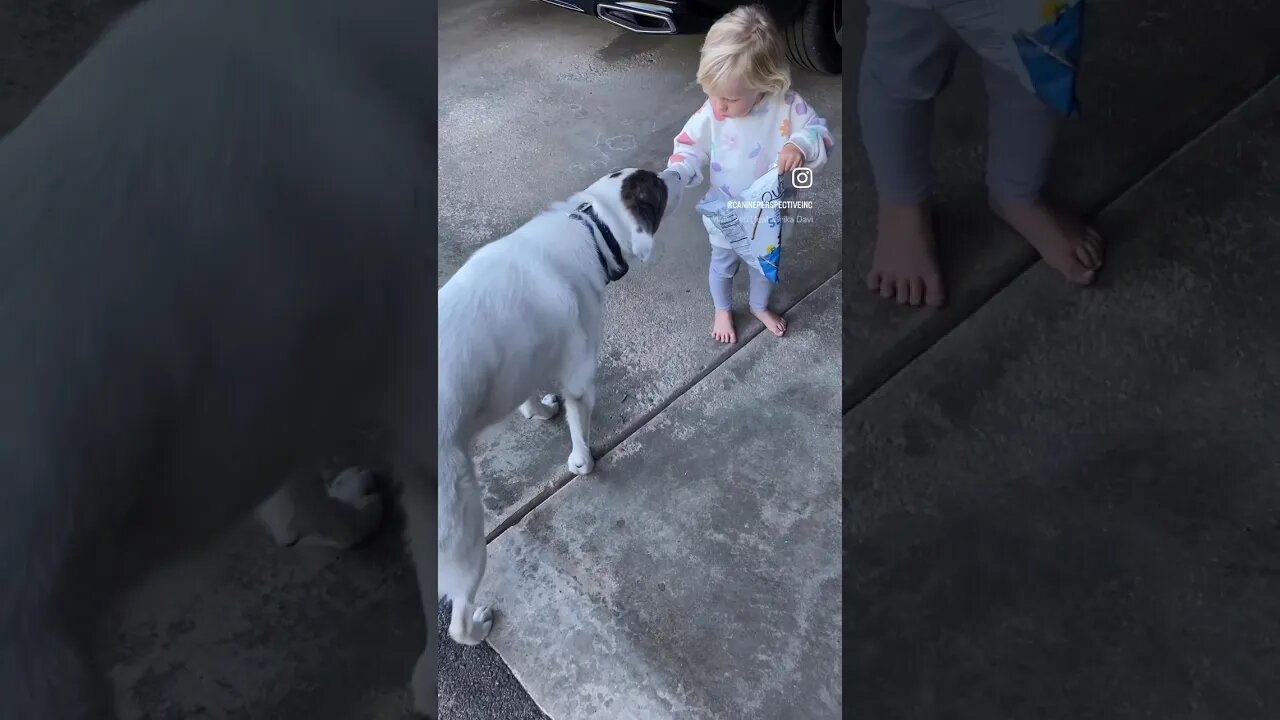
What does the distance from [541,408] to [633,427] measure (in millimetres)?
313

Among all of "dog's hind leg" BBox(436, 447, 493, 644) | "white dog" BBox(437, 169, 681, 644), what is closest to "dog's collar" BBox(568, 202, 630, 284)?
"white dog" BBox(437, 169, 681, 644)

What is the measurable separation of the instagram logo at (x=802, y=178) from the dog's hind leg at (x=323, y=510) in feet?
2.04

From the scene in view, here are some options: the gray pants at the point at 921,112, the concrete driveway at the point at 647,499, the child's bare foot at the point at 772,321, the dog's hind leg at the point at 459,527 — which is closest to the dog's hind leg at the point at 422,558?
the dog's hind leg at the point at 459,527

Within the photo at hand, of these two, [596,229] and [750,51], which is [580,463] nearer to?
[596,229]

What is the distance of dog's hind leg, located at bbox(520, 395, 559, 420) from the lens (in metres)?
1.11

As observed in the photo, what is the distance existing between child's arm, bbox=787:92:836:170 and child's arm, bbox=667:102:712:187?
9cm

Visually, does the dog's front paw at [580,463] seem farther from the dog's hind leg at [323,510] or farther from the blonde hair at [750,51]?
Answer: the blonde hair at [750,51]

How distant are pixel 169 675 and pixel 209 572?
13 centimetres

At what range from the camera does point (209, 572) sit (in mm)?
887

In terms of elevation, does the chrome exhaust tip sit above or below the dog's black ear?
above

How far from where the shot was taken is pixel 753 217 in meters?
0.82

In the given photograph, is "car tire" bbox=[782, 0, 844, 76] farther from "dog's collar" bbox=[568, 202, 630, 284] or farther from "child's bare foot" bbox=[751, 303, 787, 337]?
"child's bare foot" bbox=[751, 303, 787, 337]

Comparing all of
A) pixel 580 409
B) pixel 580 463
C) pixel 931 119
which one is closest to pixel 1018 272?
pixel 931 119

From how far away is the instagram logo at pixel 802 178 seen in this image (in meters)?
0.77
